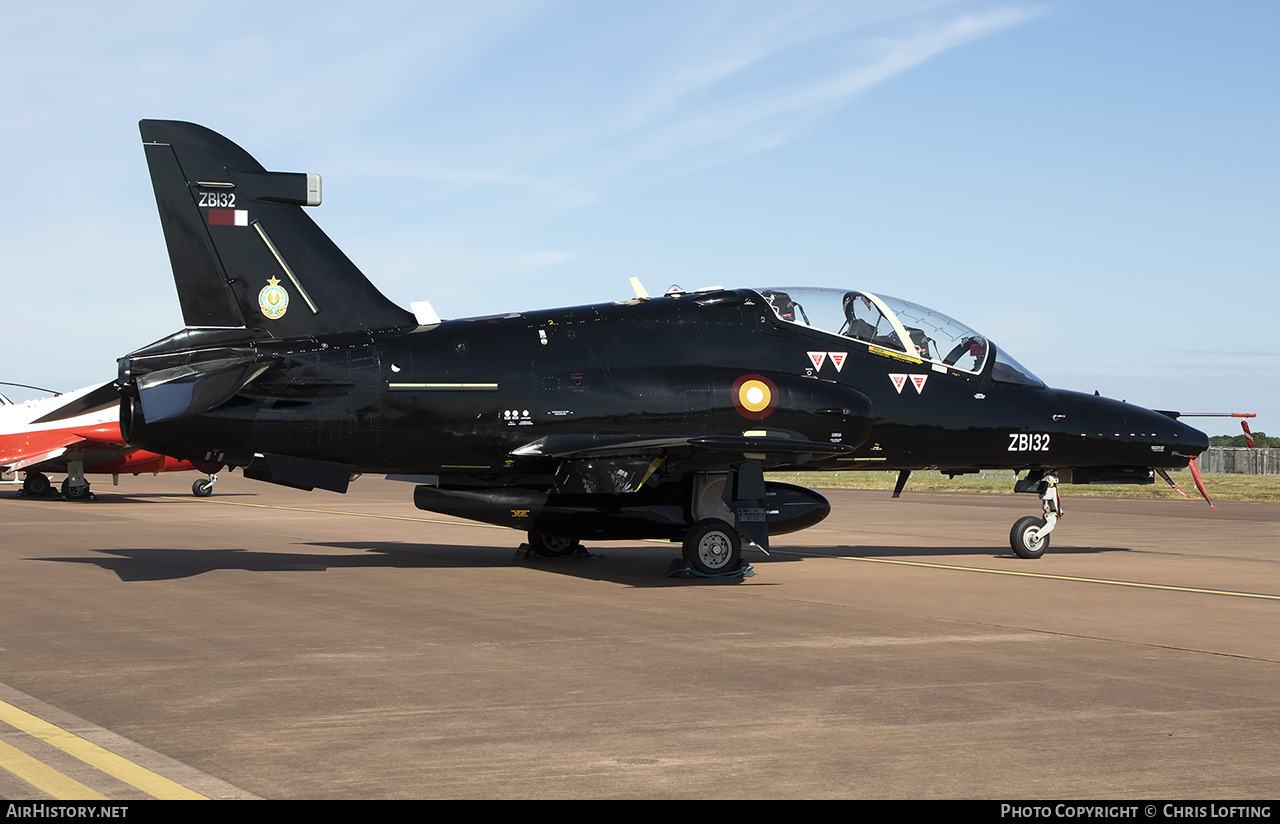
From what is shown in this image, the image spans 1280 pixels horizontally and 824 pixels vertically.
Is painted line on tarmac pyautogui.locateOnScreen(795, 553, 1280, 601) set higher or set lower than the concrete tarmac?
higher

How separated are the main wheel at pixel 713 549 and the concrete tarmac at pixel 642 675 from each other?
18.8 inches

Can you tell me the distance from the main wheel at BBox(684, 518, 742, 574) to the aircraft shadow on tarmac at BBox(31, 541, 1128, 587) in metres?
0.18

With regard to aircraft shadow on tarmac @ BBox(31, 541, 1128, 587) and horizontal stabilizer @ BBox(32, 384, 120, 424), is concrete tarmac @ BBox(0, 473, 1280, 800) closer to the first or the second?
aircraft shadow on tarmac @ BBox(31, 541, 1128, 587)

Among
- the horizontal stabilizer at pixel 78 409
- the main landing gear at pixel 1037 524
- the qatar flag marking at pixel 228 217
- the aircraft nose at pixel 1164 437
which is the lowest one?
the main landing gear at pixel 1037 524

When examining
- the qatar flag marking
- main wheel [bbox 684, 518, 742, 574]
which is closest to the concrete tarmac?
main wheel [bbox 684, 518, 742, 574]

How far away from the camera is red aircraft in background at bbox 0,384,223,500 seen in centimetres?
3231

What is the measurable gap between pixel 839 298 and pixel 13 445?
2733 centimetres

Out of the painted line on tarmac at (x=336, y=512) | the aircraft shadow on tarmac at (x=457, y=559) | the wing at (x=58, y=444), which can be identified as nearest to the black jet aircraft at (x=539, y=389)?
the aircraft shadow on tarmac at (x=457, y=559)

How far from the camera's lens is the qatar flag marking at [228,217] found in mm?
13391

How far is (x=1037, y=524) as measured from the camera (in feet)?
54.7

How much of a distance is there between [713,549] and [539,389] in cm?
284

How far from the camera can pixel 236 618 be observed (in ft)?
33.9

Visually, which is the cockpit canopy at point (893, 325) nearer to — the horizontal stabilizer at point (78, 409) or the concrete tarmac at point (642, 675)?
the concrete tarmac at point (642, 675)
